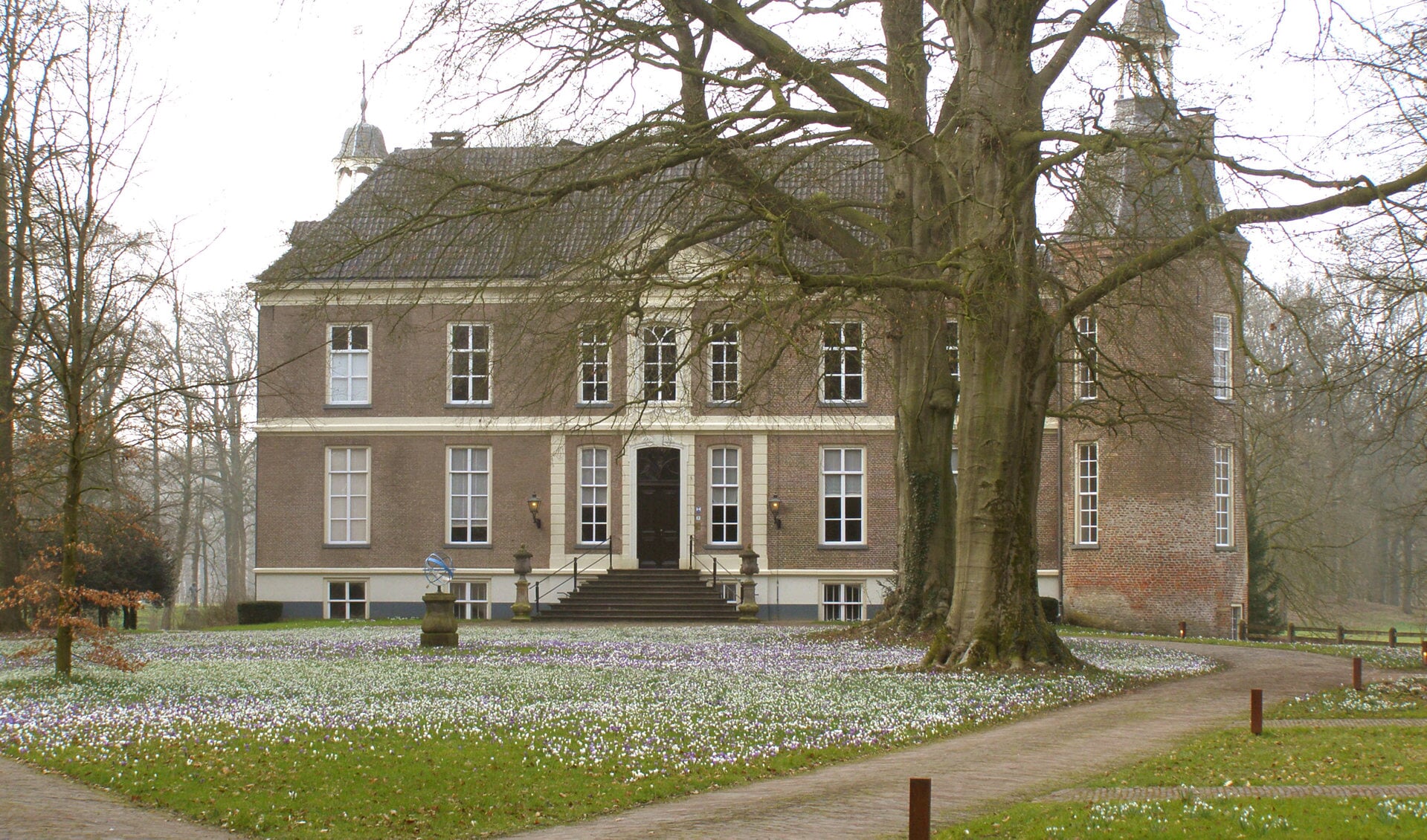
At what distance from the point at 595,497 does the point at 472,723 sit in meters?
21.9

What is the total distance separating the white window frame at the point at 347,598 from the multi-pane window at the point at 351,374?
4.37 meters

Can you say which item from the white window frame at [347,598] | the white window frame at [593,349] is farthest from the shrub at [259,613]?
the white window frame at [593,349]

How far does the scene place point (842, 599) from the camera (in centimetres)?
3247

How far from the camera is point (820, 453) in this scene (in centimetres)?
3266

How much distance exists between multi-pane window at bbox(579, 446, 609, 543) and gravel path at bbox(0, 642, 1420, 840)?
2096cm

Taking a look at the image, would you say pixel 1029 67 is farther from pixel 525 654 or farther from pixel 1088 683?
pixel 525 654

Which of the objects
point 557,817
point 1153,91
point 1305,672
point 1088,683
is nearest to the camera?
point 557,817

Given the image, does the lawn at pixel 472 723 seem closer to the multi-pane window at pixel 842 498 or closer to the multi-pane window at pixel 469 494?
the multi-pane window at pixel 842 498

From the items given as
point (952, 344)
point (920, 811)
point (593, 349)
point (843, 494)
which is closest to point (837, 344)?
point (593, 349)

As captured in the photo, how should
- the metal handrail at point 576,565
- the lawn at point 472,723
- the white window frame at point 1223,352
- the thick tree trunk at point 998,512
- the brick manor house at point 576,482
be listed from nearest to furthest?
the lawn at point 472,723 → the thick tree trunk at point 998,512 → the white window frame at point 1223,352 → the brick manor house at point 576,482 → the metal handrail at point 576,565

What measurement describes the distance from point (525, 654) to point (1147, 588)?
17.3m

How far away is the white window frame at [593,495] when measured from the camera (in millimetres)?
32781

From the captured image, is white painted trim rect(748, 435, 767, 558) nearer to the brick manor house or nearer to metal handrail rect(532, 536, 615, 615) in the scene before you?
the brick manor house

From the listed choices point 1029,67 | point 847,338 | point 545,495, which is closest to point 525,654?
point 847,338
